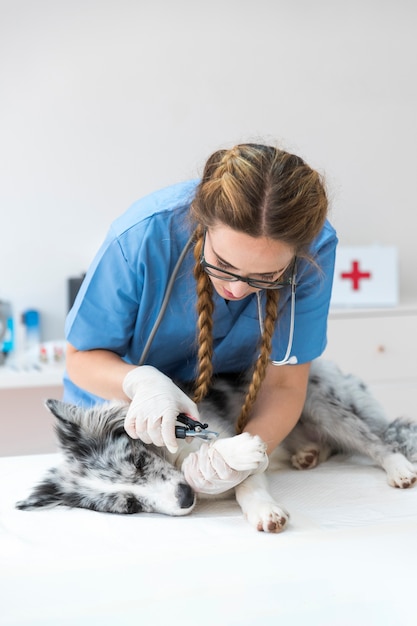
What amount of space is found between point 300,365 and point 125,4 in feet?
7.78

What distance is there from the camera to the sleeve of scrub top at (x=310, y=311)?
5.64 ft

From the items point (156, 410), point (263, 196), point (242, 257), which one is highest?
point (263, 196)

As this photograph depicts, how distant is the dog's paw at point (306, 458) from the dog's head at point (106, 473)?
46 centimetres

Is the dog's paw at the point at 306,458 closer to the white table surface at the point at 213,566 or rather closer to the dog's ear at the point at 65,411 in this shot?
the white table surface at the point at 213,566

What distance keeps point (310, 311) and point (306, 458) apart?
0.41m

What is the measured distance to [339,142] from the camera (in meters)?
3.85

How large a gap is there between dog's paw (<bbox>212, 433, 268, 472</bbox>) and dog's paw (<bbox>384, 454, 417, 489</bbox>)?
1.33 feet

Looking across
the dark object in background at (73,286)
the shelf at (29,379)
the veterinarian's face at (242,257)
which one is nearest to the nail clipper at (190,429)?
the veterinarian's face at (242,257)

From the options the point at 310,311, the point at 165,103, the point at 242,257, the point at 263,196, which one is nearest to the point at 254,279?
the point at 242,257

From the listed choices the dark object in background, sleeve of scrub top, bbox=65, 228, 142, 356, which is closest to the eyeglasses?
sleeve of scrub top, bbox=65, 228, 142, 356

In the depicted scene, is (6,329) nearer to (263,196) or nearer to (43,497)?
(43,497)

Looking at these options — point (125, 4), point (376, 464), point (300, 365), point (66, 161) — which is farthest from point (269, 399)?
point (125, 4)

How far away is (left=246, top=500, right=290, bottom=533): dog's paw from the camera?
145 cm

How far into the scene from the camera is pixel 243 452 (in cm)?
143
